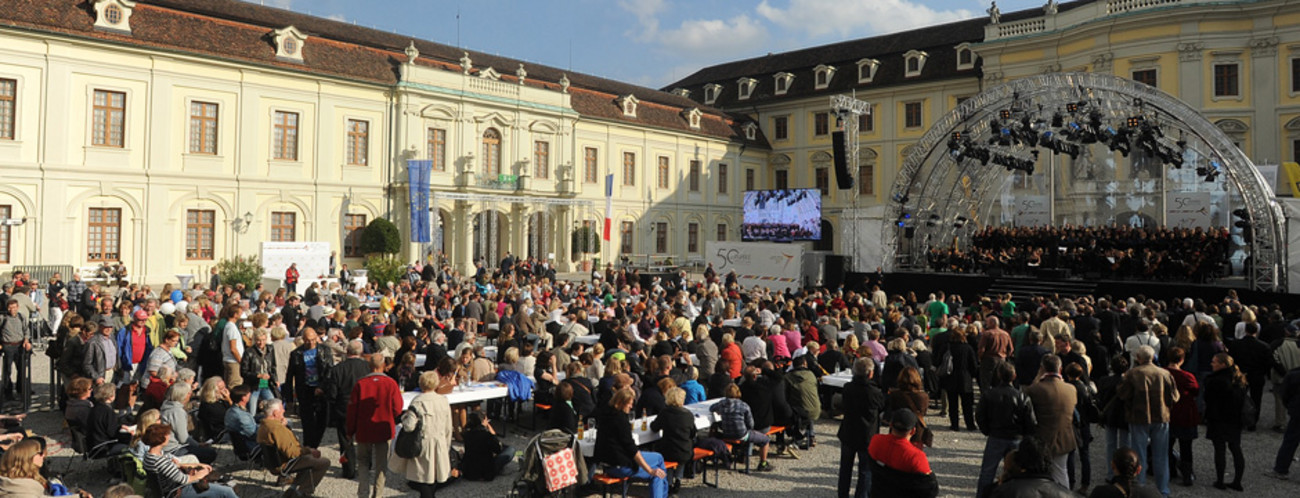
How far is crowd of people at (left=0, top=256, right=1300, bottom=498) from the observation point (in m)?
→ 6.69

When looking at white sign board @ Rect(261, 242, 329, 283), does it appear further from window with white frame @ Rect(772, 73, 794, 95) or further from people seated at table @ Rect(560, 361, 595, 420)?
window with white frame @ Rect(772, 73, 794, 95)

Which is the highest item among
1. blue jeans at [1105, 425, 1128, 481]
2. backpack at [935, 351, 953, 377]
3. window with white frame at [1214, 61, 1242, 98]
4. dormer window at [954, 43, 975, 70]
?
dormer window at [954, 43, 975, 70]

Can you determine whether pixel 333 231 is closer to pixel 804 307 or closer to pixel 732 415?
pixel 804 307

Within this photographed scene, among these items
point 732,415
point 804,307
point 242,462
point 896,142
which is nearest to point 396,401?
point 242,462

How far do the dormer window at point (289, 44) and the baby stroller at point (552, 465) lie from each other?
2739cm

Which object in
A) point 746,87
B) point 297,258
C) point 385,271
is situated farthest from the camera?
point 746,87

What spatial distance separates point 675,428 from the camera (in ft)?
23.0

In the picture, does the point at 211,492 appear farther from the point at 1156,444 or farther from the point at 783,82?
the point at 783,82

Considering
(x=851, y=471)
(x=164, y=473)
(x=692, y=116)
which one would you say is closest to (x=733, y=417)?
(x=851, y=471)

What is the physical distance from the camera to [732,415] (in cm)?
789

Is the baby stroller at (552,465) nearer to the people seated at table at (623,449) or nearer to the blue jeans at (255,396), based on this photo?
the people seated at table at (623,449)

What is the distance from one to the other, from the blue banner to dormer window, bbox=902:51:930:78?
1007 inches

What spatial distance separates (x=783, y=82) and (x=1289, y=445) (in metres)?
41.2

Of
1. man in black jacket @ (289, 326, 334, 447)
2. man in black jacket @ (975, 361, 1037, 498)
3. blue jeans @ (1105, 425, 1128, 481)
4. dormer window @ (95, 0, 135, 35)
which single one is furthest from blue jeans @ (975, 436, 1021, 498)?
dormer window @ (95, 0, 135, 35)
